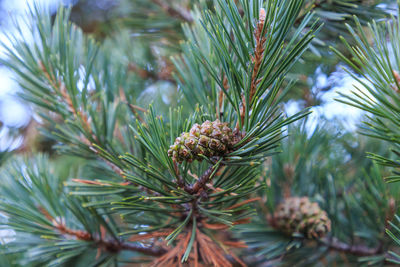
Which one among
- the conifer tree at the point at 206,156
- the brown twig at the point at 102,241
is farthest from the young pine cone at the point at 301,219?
the brown twig at the point at 102,241

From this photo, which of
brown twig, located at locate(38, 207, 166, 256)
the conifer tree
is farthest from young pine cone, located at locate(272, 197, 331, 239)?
brown twig, located at locate(38, 207, 166, 256)

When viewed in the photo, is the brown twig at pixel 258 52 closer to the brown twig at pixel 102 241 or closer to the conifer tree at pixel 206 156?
the conifer tree at pixel 206 156

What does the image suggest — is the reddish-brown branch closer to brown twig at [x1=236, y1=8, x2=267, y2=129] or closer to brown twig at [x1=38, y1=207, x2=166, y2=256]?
brown twig at [x1=236, y1=8, x2=267, y2=129]

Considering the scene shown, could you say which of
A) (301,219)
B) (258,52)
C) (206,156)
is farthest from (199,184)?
(301,219)

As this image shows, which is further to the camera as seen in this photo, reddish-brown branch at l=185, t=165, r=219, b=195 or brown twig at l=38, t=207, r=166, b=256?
brown twig at l=38, t=207, r=166, b=256

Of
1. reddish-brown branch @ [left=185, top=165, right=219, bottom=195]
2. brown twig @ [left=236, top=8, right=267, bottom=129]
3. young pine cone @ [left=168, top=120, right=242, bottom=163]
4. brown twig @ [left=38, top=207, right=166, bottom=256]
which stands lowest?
brown twig @ [left=38, top=207, right=166, bottom=256]

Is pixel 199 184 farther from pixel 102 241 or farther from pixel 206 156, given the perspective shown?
pixel 102 241

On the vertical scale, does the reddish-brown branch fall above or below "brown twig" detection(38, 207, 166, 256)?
above
